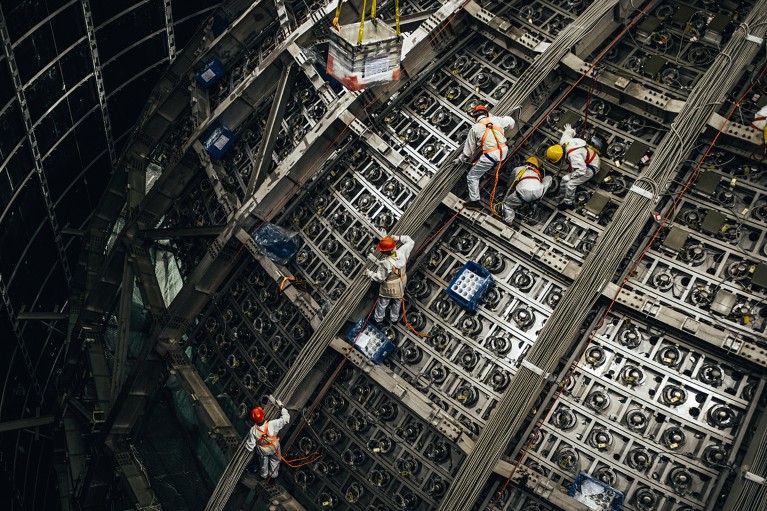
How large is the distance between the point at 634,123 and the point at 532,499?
30.6ft

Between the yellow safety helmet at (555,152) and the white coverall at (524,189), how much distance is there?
0.47 meters

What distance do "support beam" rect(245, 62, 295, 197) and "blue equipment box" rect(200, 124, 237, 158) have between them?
1.52 meters

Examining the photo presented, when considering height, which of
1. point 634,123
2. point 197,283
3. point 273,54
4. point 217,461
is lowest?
point 217,461

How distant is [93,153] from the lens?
33344mm

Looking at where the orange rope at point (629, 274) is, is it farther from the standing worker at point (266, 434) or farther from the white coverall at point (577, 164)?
the standing worker at point (266, 434)

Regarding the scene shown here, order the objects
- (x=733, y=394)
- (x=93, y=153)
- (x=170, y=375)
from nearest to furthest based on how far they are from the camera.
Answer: (x=733, y=394) → (x=170, y=375) → (x=93, y=153)

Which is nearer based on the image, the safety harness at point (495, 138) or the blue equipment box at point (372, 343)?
the safety harness at point (495, 138)

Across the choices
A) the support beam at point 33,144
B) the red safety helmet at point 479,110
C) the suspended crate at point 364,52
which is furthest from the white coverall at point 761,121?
the support beam at point 33,144

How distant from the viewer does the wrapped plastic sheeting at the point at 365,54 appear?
2103 cm

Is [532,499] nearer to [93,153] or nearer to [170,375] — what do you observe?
[170,375]

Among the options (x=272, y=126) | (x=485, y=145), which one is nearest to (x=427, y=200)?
(x=485, y=145)

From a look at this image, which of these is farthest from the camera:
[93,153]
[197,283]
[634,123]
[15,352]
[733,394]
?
[93,153]

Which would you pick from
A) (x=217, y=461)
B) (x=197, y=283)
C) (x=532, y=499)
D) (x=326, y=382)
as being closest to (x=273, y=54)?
(x=197, y=283)

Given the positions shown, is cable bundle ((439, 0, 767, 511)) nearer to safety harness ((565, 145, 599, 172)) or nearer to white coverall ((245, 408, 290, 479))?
safety harness ((565, 145, 599, 172))
